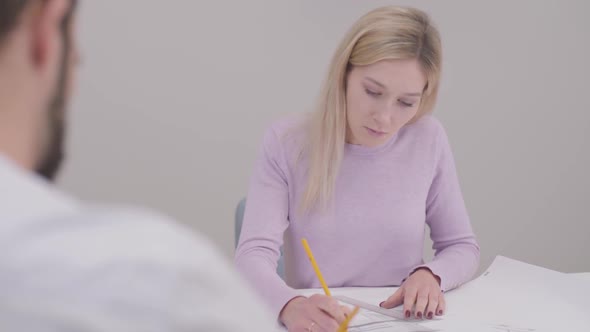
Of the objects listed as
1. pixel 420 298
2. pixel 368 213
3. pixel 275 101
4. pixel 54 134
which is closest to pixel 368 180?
pixel 368 213

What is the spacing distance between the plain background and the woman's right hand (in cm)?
114

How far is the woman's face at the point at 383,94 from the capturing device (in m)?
1.38

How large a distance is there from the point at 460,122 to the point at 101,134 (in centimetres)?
111

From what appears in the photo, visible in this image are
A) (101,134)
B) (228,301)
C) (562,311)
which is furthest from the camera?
(101,134)

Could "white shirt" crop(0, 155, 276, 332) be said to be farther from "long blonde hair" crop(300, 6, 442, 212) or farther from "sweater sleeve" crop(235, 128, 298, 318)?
"long blonde hair" crop(300, 6, 442, 212)

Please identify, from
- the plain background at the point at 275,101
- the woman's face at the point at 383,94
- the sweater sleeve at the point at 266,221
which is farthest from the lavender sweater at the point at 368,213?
the plain background at the point at 275,101

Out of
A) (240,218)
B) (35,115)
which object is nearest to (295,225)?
(240,218)

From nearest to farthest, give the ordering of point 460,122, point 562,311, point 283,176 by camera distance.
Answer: point 562,311
point 283,176
point 460,122

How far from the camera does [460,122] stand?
2.48 m

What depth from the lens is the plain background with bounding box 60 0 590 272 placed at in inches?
87.4

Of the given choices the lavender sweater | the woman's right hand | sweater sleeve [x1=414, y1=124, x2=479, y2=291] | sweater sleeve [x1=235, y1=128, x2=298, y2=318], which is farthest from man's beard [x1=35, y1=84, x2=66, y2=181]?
sweater sleeve [x1=414, y1=124, x2=479, y2=291]

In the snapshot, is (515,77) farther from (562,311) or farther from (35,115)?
(35,115)

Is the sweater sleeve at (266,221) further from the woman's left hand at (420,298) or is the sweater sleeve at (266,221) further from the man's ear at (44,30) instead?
the man's ear at (44,30)

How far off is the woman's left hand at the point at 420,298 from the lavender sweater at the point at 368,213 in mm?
111
